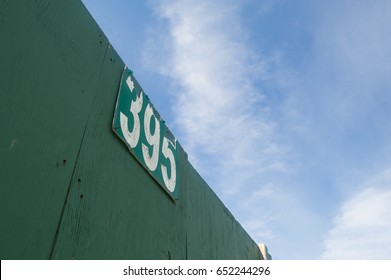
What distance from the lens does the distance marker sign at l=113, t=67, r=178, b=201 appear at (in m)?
2.02

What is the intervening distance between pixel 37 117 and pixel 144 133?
96 cm

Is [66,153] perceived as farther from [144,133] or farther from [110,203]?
[144,133]

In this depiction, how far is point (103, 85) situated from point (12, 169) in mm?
858

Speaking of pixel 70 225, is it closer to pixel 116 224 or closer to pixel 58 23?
pixel 116 224

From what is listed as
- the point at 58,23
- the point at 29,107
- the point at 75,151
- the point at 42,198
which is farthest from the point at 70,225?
the point at 58,23

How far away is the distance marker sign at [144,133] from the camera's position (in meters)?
2.02

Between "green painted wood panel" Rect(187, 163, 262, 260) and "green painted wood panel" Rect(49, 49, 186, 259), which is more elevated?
"green painted wood panel" Rect(187, 163, 262, 260)

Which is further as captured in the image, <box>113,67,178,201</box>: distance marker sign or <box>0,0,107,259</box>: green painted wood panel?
<box>113,67,178,201</box>: distance marker sign

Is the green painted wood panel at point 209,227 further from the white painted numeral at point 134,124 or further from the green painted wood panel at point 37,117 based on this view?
the green painted wood panel at point 37,117

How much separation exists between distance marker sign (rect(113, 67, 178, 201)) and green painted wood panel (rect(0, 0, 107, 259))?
1.14 feet

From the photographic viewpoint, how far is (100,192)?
1.67 metres

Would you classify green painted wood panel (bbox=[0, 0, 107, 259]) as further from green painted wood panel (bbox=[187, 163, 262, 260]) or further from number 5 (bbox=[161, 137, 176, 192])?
green painted wood panel (bbox=[187, 163, 262, 260])

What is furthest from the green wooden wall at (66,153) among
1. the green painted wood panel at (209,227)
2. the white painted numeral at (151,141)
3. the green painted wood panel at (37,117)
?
the green painted wood panel at (209,227)

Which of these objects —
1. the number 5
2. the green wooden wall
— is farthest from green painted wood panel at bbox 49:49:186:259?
the number 5
